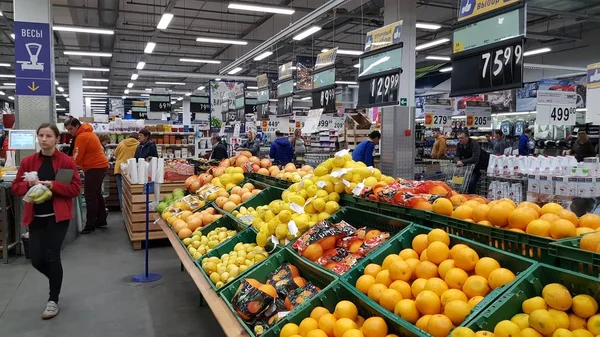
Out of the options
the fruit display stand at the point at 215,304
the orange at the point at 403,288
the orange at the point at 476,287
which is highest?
the orange at the point at 476,287

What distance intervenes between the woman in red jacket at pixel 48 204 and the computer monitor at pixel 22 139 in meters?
2.65

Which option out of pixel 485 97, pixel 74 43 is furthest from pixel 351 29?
pixel 74 43

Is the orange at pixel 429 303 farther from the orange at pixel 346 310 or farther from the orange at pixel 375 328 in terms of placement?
the orange at pixel 346 310

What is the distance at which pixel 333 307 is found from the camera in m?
2.29

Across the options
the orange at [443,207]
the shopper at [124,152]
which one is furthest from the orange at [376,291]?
the shopper at [124,152]

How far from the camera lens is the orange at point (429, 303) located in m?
1.84

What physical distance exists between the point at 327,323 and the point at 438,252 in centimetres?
60

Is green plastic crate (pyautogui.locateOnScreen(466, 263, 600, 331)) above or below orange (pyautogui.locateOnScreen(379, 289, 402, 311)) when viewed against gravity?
above

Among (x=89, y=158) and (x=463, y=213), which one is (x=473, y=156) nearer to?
(x=89, y=158)

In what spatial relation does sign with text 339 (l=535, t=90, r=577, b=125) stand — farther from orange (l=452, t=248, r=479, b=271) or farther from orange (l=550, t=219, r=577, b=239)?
orange (l=452, t=248, r=479, b=271)

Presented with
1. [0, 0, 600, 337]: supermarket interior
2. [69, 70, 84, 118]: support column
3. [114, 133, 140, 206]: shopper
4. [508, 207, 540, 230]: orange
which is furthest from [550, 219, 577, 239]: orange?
[69, 70, 84, 118]: support column

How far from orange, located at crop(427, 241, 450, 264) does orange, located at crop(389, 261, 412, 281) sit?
0.38 feet

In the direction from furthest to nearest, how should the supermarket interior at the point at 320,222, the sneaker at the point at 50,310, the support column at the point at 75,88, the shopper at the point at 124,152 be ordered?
the support column at the point at 75,88 < the shopper at the point at 124,152 < the sneaker at the point at 50,310 < the supermarket interior at the point at 320,222

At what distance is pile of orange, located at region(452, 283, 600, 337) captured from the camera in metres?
1.51
